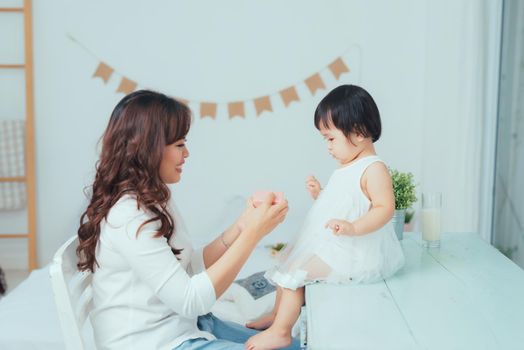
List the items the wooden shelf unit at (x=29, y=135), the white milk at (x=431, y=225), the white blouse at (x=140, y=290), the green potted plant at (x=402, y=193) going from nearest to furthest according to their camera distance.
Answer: the white blouse at (x=140, y=290)
the white milk at (x=431, y=225)
the green potted plant at (x=402, y=193)
the wooden shelf unit at (x=29, y=135)

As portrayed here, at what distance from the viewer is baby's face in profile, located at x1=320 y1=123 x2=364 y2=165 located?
4.88 feet

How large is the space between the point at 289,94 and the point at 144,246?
2195mm

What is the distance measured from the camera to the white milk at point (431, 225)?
67.1 inches

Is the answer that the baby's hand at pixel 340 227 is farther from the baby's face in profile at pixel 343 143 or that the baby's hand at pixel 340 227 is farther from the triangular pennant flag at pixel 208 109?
the triangular pennant flag at pixel 208 109

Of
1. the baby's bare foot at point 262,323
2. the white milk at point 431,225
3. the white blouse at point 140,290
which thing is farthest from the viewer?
the white milk at point 431,225

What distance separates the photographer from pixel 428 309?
1202 millimetres

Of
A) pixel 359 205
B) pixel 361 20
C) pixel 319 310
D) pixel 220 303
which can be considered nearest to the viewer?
pixel 319 310

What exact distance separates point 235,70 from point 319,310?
228 cm

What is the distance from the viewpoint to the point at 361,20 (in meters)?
3.26

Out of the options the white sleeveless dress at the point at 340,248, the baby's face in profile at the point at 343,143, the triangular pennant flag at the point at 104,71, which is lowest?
the white sleeveless dress at the point at 340,248

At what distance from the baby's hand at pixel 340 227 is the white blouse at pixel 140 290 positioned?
0.97 ft

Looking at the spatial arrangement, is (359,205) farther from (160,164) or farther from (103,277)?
(103,277)

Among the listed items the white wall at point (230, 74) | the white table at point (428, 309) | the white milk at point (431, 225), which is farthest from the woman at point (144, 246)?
the white wall at point (230, 74)

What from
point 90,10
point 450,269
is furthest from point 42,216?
point 450,269
